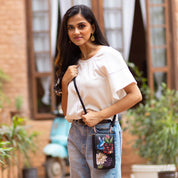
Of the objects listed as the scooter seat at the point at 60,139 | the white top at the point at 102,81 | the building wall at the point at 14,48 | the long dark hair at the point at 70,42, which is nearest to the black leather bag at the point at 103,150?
the white top at the point at 102,81

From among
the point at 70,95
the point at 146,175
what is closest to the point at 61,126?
the point at 146,175

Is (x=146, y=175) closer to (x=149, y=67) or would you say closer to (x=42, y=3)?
(x=149, y=67)

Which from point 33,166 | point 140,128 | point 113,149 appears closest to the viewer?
point 113,149

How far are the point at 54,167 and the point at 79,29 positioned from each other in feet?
14.4

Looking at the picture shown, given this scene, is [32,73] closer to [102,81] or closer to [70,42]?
[70,42]

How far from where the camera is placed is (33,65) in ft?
23.5

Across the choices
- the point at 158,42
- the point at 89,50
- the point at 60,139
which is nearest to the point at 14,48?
the point at 60,139

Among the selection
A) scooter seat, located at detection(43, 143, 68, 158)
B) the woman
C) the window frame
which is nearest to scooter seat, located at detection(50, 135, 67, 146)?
scooter seat, located at detection(43, 143, 68, 158)

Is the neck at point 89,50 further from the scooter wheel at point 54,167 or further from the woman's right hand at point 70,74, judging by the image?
the scooter wheel at point 54,167

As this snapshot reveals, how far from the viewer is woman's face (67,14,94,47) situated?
2.11m

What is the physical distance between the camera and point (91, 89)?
2035 mm

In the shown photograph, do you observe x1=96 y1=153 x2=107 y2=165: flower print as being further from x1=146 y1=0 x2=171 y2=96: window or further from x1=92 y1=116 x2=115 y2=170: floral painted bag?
x1=146 y1=0 x2=171 y2=96: window

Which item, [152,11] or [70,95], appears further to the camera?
[152,11]

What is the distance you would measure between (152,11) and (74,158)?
5.49 metres
